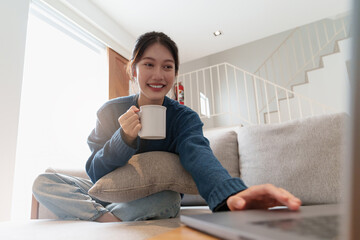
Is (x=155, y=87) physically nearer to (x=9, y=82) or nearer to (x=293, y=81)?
(x=9, y=82)

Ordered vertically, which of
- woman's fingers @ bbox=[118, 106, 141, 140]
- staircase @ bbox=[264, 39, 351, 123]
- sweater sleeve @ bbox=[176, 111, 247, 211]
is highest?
staircase @ bbox=[264, 39, 351, 123]

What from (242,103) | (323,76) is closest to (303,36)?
(323,76)

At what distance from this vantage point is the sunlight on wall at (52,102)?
2.04 meters

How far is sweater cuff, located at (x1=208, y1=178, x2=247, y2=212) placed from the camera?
51 centimetres

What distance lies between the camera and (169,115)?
3.01ft

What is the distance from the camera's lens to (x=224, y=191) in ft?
1.71

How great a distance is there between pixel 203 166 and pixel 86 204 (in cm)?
47

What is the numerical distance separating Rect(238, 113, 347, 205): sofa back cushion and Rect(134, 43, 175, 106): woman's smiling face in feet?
2.11

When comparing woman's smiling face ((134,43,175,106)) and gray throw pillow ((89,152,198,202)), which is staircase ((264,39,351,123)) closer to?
woman's smiling face ((134,43,175,106))

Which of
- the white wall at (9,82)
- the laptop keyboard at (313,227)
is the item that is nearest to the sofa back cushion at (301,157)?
the laptop keyboard at (313,227)

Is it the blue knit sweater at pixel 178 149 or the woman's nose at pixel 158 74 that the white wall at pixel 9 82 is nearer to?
the blue knit sweater at pixel 178 149

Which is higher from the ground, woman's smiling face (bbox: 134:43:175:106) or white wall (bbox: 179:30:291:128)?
white wall (bbox: 179:30:291:128)

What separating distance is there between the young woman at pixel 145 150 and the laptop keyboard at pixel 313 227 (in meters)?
0.25

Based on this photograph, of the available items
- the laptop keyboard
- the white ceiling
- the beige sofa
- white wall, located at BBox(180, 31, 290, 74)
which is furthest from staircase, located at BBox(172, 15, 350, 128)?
the laptop keyboard
